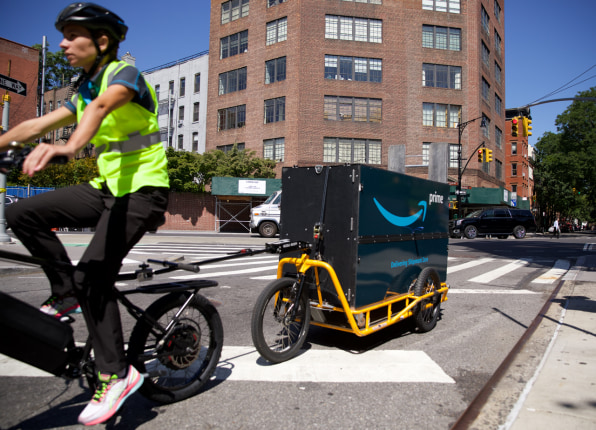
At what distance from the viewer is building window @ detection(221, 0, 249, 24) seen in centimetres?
3778

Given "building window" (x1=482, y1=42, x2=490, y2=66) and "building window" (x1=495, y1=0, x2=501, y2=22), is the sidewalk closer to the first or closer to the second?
"building window" (x1=482, y1=42, x2=490, y2=66)

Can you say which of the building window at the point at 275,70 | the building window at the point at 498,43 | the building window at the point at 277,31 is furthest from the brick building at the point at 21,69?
the building window at the point at 498,43

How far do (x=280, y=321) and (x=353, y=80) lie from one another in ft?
108

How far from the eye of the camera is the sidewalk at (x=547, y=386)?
9.15 feet

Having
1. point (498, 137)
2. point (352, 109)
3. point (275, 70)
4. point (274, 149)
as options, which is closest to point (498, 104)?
point (498, 137)

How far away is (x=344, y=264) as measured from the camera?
13.4 feet

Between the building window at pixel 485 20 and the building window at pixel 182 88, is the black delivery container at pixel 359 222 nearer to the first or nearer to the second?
the building window at pixel 485 20

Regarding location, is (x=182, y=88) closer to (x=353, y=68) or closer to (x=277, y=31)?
(x=277, y=31)

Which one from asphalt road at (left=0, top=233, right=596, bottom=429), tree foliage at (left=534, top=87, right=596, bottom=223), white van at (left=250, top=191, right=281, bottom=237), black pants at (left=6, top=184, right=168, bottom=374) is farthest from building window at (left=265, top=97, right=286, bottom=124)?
tree foliage at (left=534, top=87, right=596, bottom=223)

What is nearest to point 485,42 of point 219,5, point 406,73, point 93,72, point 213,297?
point 406,73

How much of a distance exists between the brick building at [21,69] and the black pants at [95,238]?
37747 mm

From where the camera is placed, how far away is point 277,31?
35219 millimetres

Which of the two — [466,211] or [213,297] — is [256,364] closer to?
[213,297]

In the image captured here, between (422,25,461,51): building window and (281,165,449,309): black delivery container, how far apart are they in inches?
1389
